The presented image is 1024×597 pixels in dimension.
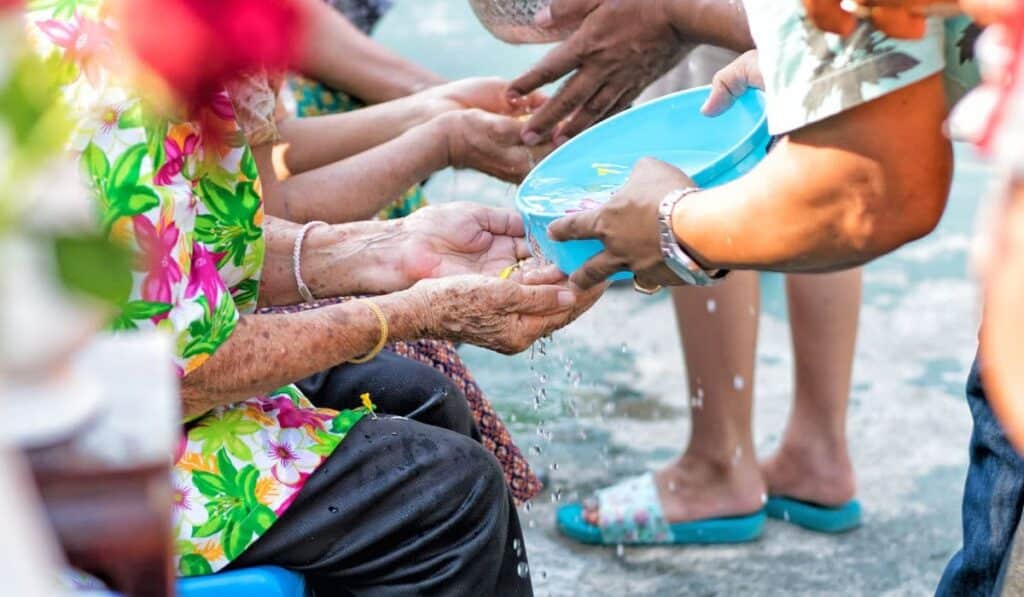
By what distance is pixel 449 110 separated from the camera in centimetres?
271

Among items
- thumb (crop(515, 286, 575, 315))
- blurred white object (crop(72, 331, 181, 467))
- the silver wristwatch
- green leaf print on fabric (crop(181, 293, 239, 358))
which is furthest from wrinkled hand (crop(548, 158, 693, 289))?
blurred white object (crop(72, 331, 181, 467))

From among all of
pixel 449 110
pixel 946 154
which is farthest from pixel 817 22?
pixel 449 110

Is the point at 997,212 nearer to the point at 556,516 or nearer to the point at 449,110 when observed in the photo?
the point at 449,110

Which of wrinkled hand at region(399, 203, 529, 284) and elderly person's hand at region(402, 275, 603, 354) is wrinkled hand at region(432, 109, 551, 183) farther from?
elderly person's hand at region(402, 275, 603, 354)

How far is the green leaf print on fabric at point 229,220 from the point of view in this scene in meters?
1.74

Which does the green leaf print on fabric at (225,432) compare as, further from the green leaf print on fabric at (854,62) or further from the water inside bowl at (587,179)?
the green leaf print on fabric at (854,62)

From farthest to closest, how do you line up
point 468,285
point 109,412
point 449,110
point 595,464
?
point 595,464, point 449,110, point 468,285, point 109,412

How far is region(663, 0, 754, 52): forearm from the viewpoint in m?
2.26

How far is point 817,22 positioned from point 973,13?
0.70ft

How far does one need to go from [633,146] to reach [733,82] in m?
0.25

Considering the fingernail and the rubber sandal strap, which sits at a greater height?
the fingernail

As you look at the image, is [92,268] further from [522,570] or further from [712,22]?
[712,22]

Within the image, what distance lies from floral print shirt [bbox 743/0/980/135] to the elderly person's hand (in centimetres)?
66

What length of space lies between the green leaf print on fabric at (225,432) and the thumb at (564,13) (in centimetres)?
101
